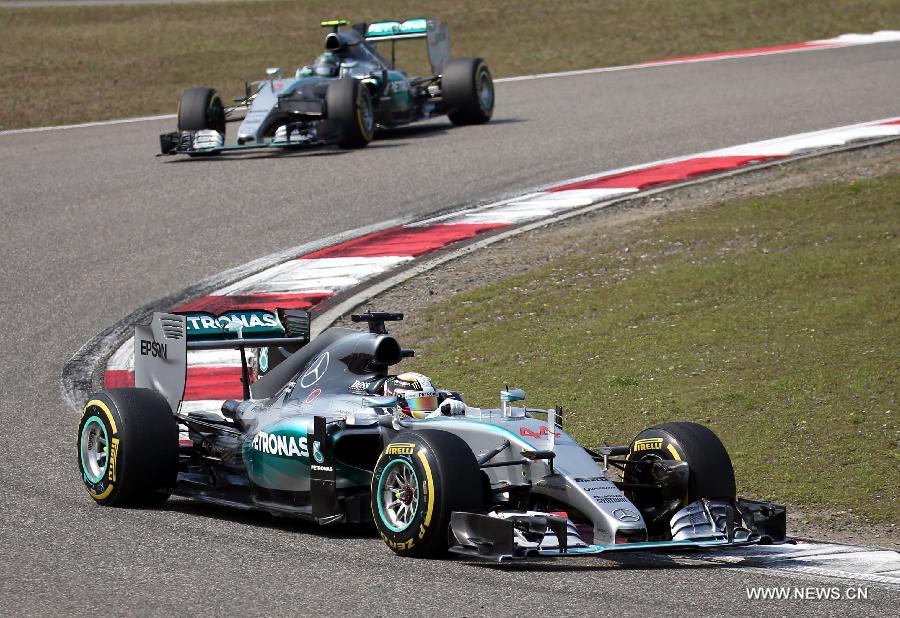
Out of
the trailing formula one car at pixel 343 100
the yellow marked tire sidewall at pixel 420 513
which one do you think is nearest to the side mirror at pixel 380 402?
the yellow marked tire sidewall at pixel 420 513

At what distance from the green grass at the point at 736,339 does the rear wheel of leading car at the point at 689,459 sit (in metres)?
1.34

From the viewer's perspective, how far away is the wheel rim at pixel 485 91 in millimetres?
23125

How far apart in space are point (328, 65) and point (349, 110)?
1.33 m

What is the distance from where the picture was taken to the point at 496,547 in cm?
700

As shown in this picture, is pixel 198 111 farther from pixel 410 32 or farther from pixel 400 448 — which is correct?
pixel 400 448

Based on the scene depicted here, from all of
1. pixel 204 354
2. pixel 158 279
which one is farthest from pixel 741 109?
pixel 204 354

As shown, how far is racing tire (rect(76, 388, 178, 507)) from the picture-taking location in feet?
28.2

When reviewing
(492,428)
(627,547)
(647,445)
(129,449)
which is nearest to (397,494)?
(492,428)

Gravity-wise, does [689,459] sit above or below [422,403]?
below

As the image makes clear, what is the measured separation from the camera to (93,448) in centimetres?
892

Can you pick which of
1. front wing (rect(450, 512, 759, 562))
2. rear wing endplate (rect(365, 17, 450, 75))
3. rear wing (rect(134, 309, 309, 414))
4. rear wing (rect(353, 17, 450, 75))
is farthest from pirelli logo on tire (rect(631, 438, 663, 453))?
rear wing endplate (rect(365, 17, 450, 75))

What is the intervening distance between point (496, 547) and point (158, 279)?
8.61 meters

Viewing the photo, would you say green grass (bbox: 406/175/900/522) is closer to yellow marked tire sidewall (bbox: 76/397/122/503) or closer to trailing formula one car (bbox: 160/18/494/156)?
yellow marked tire sidewall (bbox: 76/397/122/503)

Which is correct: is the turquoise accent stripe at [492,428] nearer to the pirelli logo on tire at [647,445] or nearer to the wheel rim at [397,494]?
the wheel rim at [397,494]
